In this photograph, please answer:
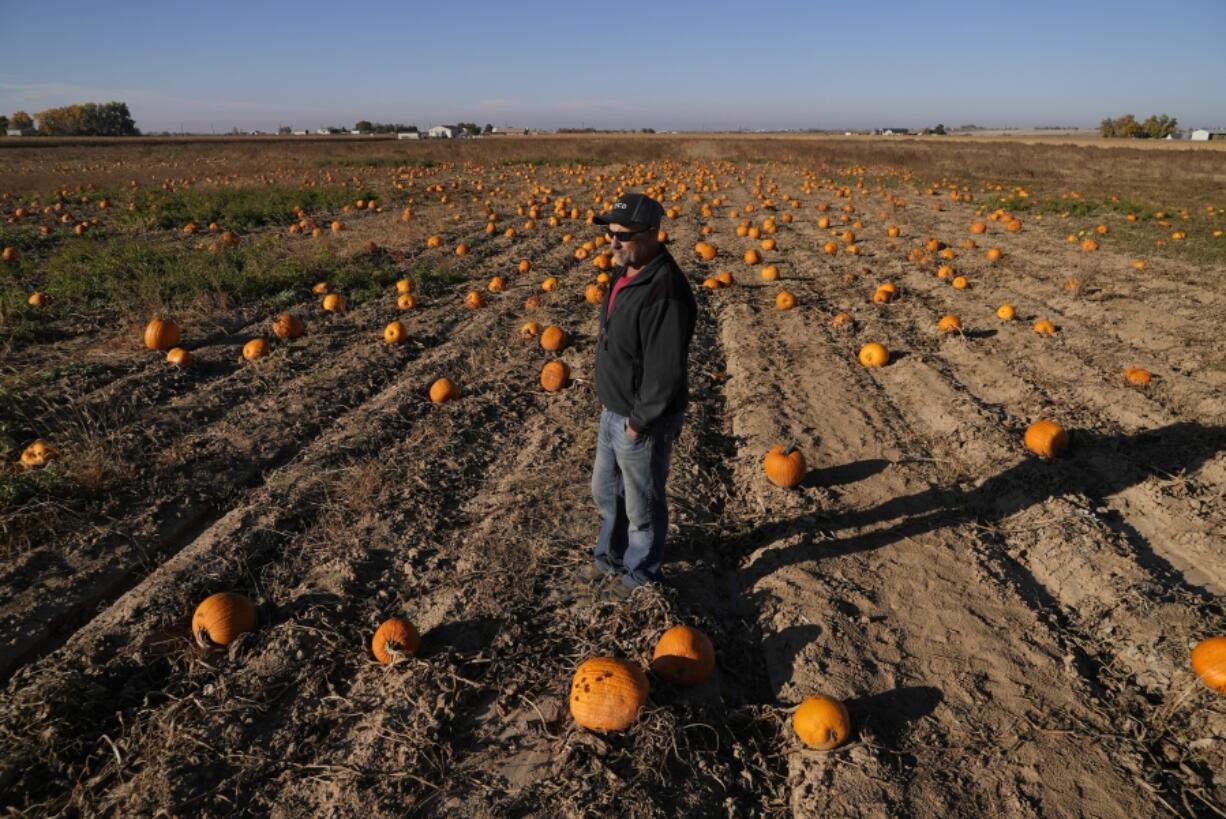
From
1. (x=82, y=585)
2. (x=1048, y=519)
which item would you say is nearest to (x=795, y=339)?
(x=1048, y=519)

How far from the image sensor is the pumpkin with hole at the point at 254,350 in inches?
317

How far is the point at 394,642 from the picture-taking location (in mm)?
3543

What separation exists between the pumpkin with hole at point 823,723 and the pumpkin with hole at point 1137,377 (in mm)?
6263

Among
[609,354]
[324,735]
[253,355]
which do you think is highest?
[609,354]

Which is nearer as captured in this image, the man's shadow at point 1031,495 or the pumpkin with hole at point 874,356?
the man's shadow at point 1031,495

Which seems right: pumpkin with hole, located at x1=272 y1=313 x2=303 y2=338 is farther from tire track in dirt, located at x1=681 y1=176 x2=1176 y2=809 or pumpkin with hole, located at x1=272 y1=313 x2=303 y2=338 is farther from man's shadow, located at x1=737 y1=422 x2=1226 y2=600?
man's shadow, located at x1=737 y1=422 x2=1226 y2=600

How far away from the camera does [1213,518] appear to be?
16.0 ft

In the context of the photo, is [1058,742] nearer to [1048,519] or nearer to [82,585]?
[1048,519]

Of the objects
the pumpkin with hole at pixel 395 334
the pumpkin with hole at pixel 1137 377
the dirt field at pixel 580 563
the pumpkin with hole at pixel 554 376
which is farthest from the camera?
the pumpkin with hole at pixel 395 334

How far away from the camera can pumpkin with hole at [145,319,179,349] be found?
8.05 m

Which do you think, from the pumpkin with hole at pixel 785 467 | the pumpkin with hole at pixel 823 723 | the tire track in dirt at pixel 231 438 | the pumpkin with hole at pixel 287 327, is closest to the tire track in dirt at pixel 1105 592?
the pumpkin with hole at pixel 785 467

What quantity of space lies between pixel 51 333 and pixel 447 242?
8.02 metres

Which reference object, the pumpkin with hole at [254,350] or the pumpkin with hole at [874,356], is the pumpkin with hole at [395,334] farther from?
the pumpkin with hole at [874,356]

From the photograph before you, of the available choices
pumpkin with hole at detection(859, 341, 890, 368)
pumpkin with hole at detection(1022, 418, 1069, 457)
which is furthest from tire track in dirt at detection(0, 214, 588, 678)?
pumpkin with hole at detection(1022, 418, 1069, 457)
